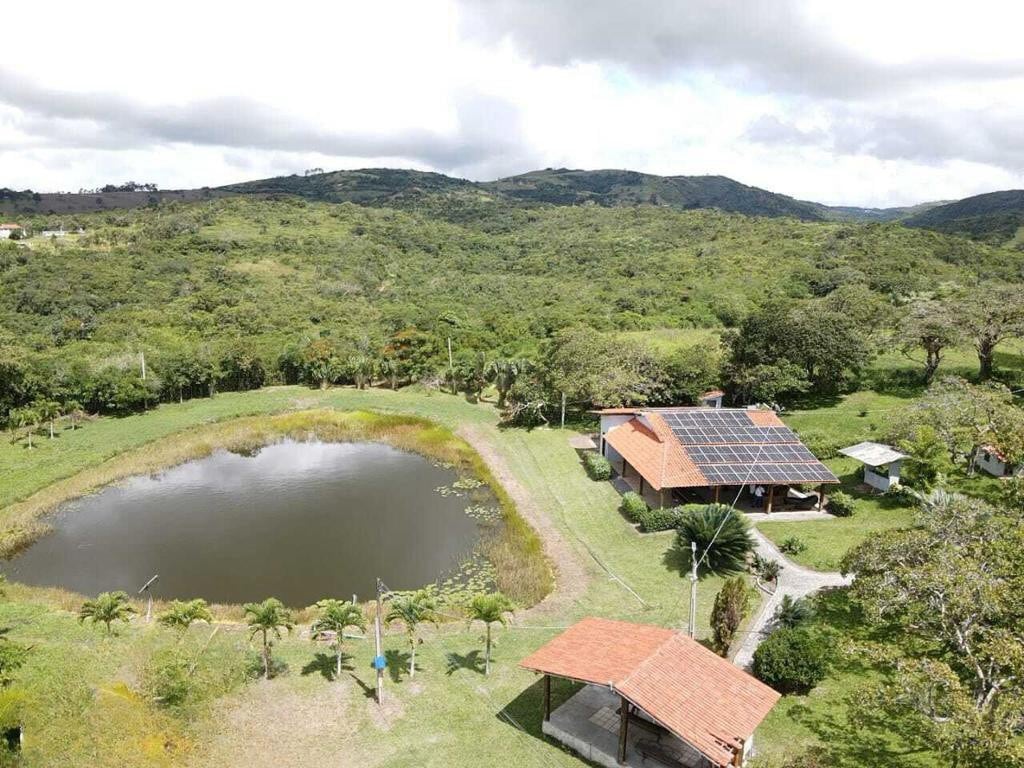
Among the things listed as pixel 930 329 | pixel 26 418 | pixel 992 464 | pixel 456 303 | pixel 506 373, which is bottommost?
pixel 26 418

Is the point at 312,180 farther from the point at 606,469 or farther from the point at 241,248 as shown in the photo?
the point at 606,469

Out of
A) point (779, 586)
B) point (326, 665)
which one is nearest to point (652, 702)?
point (326, 665)

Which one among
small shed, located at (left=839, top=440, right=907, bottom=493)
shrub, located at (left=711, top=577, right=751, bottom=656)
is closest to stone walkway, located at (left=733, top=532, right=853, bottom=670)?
shrub, located at (left=711, top=577, right=751, bottom=656)

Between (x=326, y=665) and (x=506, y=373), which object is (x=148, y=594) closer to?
(x=326, y=665)

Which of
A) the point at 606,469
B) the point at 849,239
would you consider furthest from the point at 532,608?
the point at 849,239

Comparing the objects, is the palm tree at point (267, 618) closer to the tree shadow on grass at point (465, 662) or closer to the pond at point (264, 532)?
the pond at point (264, 532)

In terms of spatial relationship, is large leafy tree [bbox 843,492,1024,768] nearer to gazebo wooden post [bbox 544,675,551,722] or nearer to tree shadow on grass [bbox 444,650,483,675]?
gazebo wooden post [bbox 544,675,551,722]
